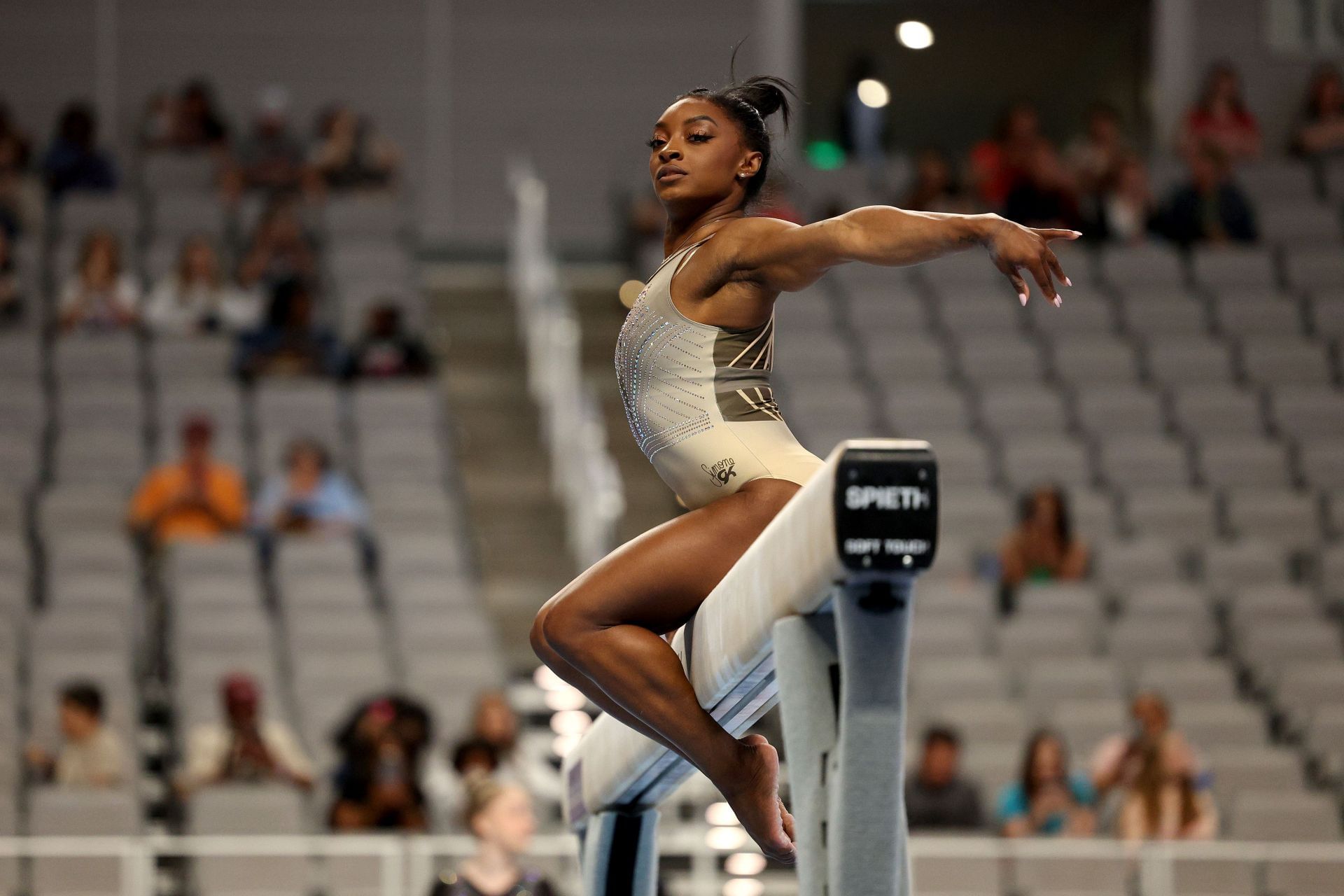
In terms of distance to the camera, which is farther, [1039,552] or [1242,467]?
[1242,467]

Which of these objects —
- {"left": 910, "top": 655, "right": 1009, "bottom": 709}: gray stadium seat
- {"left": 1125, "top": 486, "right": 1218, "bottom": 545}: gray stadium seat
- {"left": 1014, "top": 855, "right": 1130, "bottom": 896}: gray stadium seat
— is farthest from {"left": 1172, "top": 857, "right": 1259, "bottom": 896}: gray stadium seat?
{"left": 1125, "top": 486, "right": 1218, "bottom": 545}: gray stadium seat

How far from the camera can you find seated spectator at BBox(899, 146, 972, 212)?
10.9 meters

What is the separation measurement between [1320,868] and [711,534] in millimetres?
4178

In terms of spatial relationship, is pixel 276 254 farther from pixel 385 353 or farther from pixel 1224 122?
pixel 1224 122

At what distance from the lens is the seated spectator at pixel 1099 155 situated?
445 inches

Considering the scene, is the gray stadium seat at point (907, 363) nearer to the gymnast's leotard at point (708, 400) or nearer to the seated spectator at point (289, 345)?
the seated spectator at point (289, 345)

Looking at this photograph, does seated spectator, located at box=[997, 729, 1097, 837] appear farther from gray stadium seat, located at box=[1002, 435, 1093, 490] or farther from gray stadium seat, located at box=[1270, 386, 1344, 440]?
gray stadium seat, located at box=[1270, 386, 1344, 440]

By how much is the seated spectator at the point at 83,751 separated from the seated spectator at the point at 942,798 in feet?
9.65

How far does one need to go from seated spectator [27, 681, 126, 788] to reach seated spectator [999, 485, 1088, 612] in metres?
3.88

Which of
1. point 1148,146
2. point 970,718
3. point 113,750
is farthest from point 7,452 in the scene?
point 1148,146

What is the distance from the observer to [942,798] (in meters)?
6.91

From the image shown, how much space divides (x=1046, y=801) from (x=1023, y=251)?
498 centimetres

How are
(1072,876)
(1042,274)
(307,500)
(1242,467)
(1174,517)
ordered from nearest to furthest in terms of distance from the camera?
(1042,274) < (1072,876) < (307,500) < (1174,517) < (1242,467)

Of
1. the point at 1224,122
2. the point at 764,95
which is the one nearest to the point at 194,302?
the point at 1224,122
